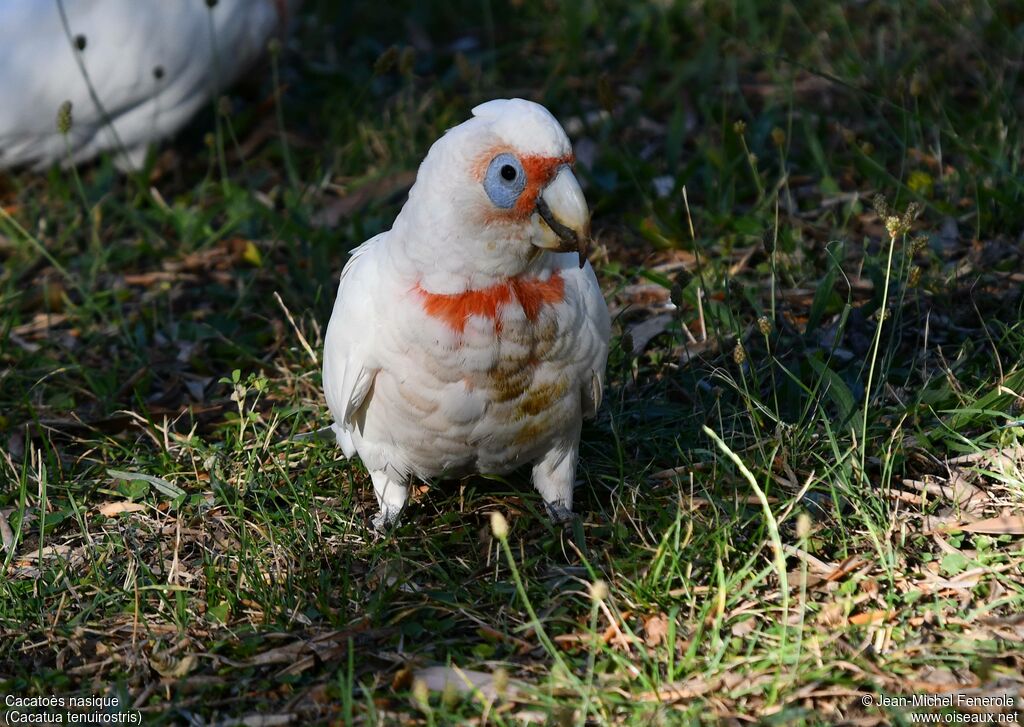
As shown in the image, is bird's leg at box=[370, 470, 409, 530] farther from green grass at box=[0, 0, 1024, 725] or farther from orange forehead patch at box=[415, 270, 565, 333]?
orange forehead patch at box=[415, 270, 565, 333]

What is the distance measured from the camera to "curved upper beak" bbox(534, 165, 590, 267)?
2.41 m

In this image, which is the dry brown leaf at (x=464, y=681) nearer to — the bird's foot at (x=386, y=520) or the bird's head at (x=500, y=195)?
the bird's foot at (x=386, y=520)

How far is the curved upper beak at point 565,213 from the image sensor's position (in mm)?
2412

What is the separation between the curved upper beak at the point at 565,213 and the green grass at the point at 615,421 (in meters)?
0.49

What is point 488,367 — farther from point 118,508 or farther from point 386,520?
point 118,508

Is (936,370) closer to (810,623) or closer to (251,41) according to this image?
(810,623)

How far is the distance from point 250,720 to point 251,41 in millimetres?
3234

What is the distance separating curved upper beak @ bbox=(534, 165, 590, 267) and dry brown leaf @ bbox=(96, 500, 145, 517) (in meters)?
1.41

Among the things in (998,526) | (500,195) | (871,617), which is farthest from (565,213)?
(998,526)

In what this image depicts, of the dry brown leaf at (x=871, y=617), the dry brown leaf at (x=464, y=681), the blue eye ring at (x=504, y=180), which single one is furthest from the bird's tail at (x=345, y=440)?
the dry brown leaf at (x=871, y=617)

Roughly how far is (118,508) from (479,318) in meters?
1.22

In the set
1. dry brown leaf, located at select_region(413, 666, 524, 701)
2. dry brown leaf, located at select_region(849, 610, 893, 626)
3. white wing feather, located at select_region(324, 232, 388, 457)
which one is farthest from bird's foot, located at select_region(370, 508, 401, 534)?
dry brown leaf, located at select_region(849, 610, 893, 626)

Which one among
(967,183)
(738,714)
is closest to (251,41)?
(967,183)

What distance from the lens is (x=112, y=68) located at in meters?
4.52
